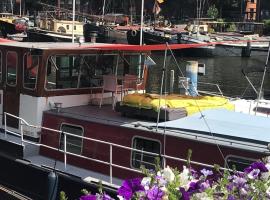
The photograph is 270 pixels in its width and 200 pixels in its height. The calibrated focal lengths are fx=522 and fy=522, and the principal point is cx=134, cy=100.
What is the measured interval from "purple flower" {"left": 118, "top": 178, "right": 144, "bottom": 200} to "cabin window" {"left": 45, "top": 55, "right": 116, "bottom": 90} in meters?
6.45

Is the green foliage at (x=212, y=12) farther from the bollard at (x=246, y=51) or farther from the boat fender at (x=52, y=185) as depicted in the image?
the boat fender at (x=52, y=185)

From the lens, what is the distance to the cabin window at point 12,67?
10414 millimetres

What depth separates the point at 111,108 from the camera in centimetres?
1037

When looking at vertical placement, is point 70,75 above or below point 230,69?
above

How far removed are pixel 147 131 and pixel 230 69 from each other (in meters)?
36.9

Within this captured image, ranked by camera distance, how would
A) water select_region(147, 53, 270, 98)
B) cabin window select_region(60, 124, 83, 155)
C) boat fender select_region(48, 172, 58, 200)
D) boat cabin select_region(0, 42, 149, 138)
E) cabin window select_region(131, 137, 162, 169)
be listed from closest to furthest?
cabin window select_region(131, 137, 162, 169), boat fender select_region(48, 172, 58, 200), cabin window select_region(60, 124, 83, 155), boat cabin select_region(0, 42, 149, 138), water select_region(147, 53, 270, 98)

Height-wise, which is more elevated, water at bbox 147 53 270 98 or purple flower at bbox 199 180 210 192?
purple flower at bbox 199 180 210 192

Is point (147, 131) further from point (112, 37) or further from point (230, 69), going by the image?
point (112, 37)

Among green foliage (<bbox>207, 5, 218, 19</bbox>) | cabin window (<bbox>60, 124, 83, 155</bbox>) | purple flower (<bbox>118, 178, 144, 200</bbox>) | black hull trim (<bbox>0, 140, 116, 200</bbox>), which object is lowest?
black hull trim (<bbox>0, 140, 116, 200</bbox>)

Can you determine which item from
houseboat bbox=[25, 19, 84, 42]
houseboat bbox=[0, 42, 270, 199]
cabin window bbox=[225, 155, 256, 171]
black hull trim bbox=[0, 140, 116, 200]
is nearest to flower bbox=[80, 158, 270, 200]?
houseboat bbox=[0, 42, 270, 199]

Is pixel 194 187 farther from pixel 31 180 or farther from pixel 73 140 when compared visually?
pixel 31 180

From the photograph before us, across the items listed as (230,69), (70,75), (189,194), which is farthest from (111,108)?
(230,69)

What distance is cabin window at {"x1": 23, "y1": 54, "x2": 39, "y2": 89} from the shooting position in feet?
33.0

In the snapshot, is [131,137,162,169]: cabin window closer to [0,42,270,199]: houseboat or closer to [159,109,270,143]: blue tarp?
[0,42,270,199]: houseboat
